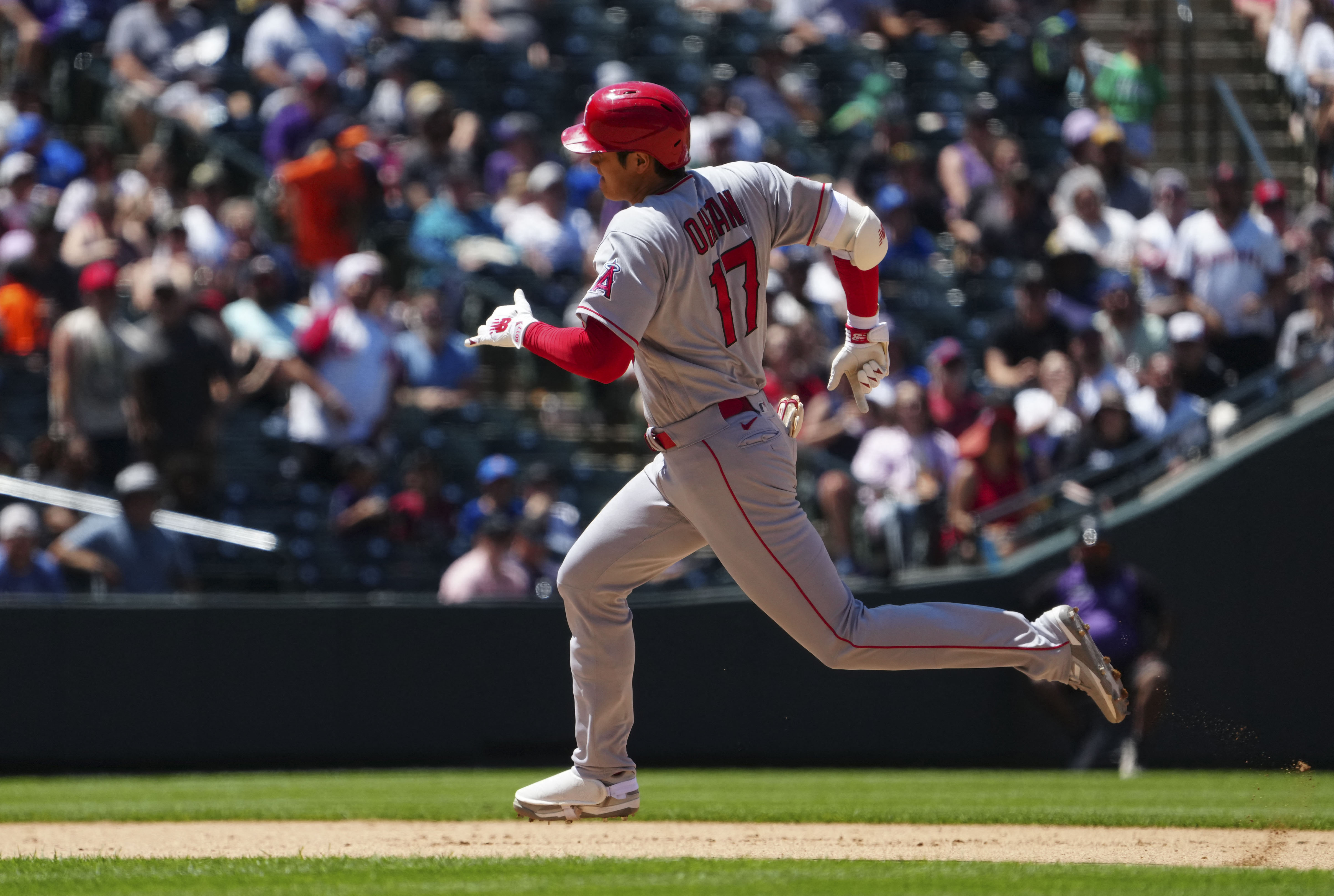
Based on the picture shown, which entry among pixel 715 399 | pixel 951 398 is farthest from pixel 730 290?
pixel 951 398

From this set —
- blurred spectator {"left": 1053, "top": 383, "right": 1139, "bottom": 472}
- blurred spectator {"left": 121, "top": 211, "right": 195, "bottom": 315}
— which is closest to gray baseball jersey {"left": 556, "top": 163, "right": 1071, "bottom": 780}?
blurred spectator {"left": 1053, "top": 383, "right": 1139, "bottom": 472}

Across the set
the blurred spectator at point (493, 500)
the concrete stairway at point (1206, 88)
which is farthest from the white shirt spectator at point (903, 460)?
the concrete stairway at point (1206, 88)

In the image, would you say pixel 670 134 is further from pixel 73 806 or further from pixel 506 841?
pixel 73 806

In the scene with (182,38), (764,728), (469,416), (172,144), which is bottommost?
(764,728)

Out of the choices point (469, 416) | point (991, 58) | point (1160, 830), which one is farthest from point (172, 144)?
point (1160, 830)

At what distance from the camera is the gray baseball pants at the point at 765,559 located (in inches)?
200

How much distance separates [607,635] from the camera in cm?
543

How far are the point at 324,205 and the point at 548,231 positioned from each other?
5.12 feet

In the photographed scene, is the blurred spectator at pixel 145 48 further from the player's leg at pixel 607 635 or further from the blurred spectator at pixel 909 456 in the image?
the player's leg at pixel 607 635

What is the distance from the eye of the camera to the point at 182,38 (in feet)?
44.4

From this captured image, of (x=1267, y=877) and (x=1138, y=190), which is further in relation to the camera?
(x=1138, y=190)

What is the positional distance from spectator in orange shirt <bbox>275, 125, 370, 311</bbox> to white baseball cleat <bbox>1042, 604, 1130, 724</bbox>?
25.2 feet

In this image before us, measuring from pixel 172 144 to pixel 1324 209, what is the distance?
819cm

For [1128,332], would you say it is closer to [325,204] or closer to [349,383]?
[349,383]
